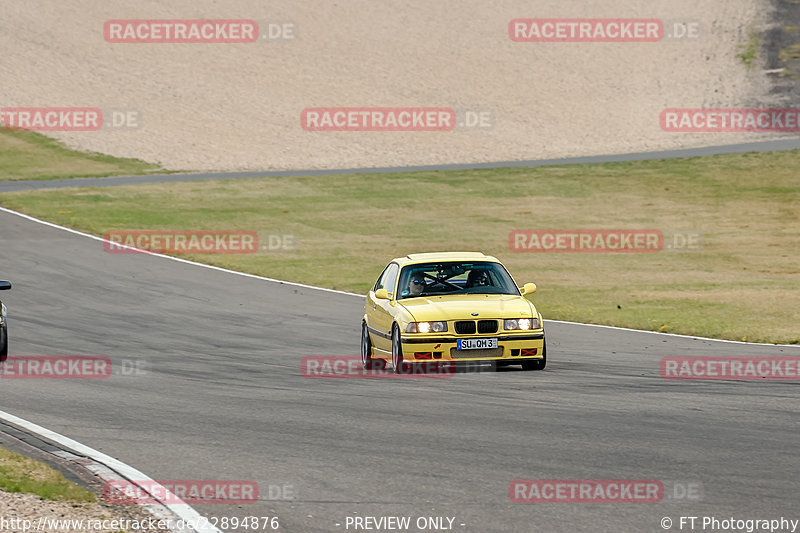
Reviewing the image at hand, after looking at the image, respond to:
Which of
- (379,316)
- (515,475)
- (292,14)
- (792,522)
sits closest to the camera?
(792,522)

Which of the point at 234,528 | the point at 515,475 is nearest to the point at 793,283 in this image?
the point at 515,475

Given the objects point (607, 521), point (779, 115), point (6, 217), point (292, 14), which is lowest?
point (607, 521)

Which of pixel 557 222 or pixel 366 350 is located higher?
pixel 557 222

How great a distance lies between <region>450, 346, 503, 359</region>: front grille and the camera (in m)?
14.1

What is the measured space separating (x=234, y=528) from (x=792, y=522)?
10.5 ft

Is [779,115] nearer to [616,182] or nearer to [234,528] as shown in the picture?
[616,182]

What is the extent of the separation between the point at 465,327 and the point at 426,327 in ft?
1.53

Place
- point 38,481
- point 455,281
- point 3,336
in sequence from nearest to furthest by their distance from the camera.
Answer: point 38,481 < point 3,336 < point 455,281

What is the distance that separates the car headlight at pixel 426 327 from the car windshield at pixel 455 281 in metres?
1.14

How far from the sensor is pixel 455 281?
52.0 ft

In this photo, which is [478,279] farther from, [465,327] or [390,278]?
[465,327]

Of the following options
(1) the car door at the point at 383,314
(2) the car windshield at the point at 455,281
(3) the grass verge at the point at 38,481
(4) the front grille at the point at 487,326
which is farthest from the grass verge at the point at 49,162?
(3) the grass verge at the point at 38,481

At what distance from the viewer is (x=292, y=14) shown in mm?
73375

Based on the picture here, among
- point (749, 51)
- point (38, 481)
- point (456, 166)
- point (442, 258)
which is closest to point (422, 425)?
point (38, 481)
